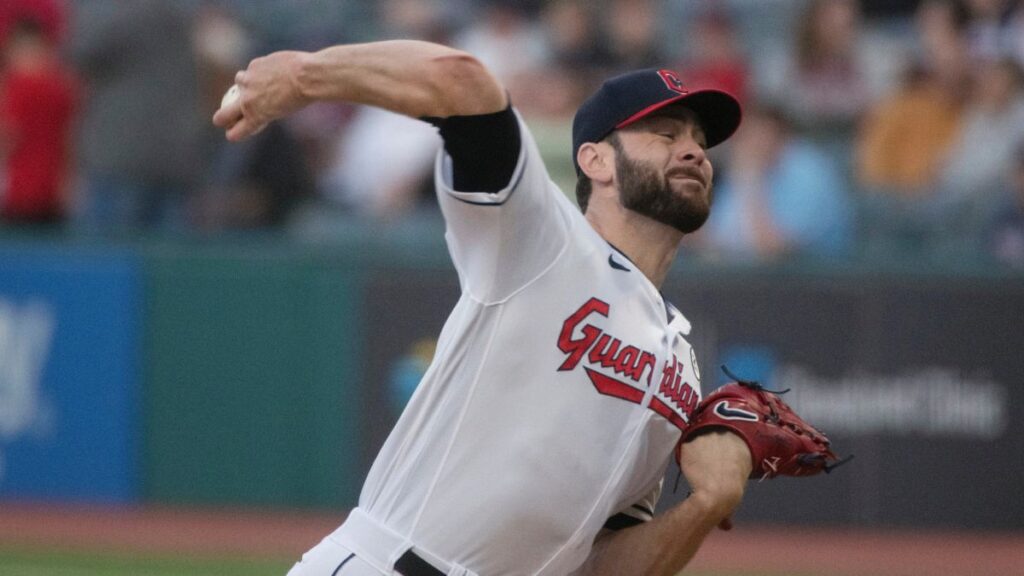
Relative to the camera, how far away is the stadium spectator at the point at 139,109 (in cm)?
1063

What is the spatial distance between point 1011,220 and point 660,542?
6.98 meters

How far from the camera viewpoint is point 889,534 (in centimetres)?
984

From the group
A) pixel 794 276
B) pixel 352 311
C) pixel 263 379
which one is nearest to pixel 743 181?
pixel 794 276

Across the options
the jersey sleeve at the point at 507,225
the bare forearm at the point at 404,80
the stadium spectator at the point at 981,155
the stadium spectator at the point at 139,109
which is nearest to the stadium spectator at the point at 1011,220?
the stadium spectator at the point at 981,155

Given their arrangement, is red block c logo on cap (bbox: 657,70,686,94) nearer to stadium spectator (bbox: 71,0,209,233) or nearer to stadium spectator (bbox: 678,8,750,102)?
stadium spectator (bbox: 678,8,750,102)

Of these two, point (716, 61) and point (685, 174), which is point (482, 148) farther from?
point (716, 61)

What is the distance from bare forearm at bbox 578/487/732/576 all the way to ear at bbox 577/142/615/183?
0.80 m

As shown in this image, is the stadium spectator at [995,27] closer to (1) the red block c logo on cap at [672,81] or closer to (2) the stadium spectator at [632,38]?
(2) the stadium spectator at [632,38]

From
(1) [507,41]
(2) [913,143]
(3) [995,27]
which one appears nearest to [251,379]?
(1) [507,41]

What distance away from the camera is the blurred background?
32.3 feet


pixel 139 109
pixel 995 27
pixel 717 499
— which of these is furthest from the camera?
pixel 995 27

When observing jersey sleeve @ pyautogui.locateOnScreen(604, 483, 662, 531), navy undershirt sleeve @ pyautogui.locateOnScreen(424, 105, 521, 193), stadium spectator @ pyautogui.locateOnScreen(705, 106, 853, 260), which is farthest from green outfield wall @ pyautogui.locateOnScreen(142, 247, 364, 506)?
navy undershirt sleeve @ pyautogui.locateOnScreen(424, 105, 521, 193)

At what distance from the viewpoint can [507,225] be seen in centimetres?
339

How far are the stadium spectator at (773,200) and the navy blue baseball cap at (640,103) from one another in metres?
6.13
